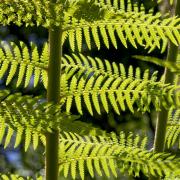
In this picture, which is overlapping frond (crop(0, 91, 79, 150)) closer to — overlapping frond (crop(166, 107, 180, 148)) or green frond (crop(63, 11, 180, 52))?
green frond (crop(63, 11, 180, 52))

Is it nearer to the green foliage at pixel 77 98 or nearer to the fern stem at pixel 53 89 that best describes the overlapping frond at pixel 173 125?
the green foliage at pixel 77 98

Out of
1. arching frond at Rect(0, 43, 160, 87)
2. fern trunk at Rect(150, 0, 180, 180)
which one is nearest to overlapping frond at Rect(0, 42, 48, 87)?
arching frond at Rect(0, 43, 160, 87)

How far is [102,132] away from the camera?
122 centimetres

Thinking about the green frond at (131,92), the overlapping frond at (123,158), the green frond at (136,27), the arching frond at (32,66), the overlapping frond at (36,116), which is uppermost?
the green frond at (136,27)

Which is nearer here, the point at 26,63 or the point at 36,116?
the point at 36,116

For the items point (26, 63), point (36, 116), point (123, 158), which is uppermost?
point (26, 63)

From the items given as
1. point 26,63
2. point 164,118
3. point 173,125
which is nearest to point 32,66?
point 26,63

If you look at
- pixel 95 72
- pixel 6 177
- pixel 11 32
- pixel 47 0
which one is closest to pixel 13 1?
pixel 47 0

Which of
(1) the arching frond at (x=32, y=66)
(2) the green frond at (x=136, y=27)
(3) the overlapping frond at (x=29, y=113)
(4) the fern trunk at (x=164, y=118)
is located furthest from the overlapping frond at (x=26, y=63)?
(4) the fern trunk at (x=164, y=118)

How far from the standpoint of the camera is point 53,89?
147 centimetres

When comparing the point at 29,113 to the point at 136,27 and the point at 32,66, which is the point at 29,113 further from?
the point at 136,27

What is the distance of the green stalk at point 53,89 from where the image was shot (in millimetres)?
1471

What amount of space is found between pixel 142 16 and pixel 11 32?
25.6 feet

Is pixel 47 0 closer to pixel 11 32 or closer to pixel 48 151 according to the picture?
pixel 48 151
